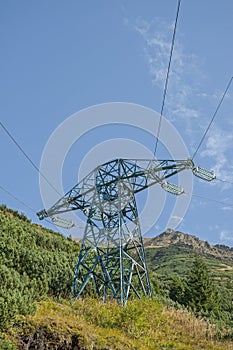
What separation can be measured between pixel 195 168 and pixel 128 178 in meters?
3.27

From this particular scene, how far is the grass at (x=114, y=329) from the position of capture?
806cm

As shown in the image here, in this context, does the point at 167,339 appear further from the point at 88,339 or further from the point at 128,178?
the point at 128,178

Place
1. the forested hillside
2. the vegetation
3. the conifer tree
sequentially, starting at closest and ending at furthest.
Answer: the forested hillside < the vegetation < the conifer tree

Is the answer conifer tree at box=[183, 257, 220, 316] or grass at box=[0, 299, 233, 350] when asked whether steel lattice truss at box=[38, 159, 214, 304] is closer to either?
grass at box=[0, 299, 233, 350]

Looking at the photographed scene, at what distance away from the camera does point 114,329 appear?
10.1 m

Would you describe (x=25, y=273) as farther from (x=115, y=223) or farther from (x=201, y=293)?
(x=201, y=293)

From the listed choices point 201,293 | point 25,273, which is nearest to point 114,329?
point 25,273

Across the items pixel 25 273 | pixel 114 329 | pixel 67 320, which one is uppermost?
pixel 25 273

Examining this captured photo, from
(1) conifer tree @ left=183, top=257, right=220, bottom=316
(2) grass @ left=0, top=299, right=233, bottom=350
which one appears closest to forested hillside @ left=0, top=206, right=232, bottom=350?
(2) grass @ left=0, top=299, right=233, bottom=350

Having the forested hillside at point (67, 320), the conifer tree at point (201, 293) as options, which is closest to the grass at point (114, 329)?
the forested hillside at point (67, 320)

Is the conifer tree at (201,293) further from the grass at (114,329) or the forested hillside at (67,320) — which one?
the grass at (114,329)

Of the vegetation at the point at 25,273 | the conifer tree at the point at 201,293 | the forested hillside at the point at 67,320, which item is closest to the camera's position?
the forested hillside at the point at 67,320

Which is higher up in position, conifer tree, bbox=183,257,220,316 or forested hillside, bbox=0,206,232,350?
conifer tree, bbox=183,257,220,316

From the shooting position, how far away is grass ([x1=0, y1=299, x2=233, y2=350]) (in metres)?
8.06
